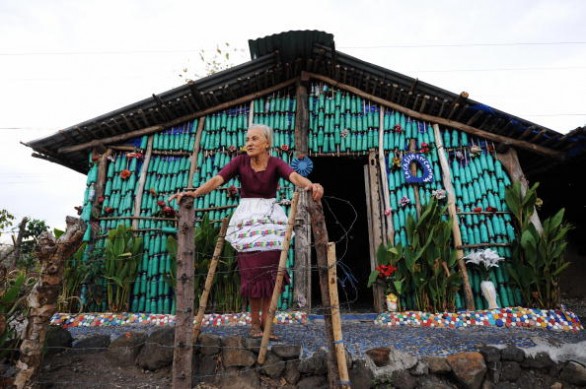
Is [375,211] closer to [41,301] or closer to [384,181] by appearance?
[384,181]

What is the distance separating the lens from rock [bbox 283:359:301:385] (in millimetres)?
2754

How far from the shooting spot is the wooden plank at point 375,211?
16.3 ft

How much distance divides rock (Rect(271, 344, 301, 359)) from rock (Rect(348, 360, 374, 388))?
456 millimetres

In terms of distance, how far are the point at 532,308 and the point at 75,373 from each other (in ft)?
16.7

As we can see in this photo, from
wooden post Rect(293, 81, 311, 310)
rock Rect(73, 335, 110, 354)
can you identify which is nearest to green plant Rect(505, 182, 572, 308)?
wooden post Rect(293, 81, 311, 310)

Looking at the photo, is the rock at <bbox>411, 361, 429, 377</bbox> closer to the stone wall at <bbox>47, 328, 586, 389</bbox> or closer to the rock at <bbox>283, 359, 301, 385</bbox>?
the stone wall at <bbox>47, 328, 586, 389</bbox>

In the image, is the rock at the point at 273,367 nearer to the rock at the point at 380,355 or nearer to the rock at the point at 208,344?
the rock at the point at 208,344

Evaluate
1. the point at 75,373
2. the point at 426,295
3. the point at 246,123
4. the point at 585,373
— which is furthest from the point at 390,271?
the point at 75,373

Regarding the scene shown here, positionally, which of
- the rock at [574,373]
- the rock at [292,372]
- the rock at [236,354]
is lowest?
the rock at [574,373]

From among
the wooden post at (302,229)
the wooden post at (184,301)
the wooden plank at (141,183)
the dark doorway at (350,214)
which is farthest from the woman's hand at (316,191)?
the dark doorway at (350,214)

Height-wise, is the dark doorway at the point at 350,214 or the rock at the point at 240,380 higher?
the dark doorway at the point at 350,214

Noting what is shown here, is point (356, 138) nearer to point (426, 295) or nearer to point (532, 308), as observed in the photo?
point (426, 295)

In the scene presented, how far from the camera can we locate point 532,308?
14.2 ft

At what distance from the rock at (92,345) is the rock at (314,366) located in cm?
183
